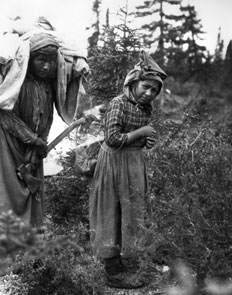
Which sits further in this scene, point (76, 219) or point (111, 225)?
point (76, 219)

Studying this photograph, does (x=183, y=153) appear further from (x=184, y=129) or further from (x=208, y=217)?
(x=184, y=129)

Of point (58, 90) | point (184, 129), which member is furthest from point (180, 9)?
point (58, 90)

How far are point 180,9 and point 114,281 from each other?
30335mm

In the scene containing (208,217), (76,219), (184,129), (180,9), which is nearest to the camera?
(208,217)

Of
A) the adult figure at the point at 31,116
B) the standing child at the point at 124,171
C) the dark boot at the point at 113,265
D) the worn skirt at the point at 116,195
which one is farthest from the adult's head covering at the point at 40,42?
the dark boot at the point at 113,265

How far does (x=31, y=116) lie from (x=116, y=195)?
1090 millimetres

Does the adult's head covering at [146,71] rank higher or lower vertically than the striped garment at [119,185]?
higher

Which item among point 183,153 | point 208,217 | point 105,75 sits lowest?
point 208,217

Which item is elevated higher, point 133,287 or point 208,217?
point 208,217

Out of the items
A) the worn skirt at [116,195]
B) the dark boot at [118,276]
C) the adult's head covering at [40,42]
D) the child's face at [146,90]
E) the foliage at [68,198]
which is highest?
the adult's head covering at [40,42]

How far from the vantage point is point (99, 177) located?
4.97 metres

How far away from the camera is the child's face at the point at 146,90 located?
4.79 metres

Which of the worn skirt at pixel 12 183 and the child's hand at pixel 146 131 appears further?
the worn skirt at pixel 12 183

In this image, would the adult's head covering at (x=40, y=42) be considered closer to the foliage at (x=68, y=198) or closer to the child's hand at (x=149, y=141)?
the child's hand at (x=149, y=141)
